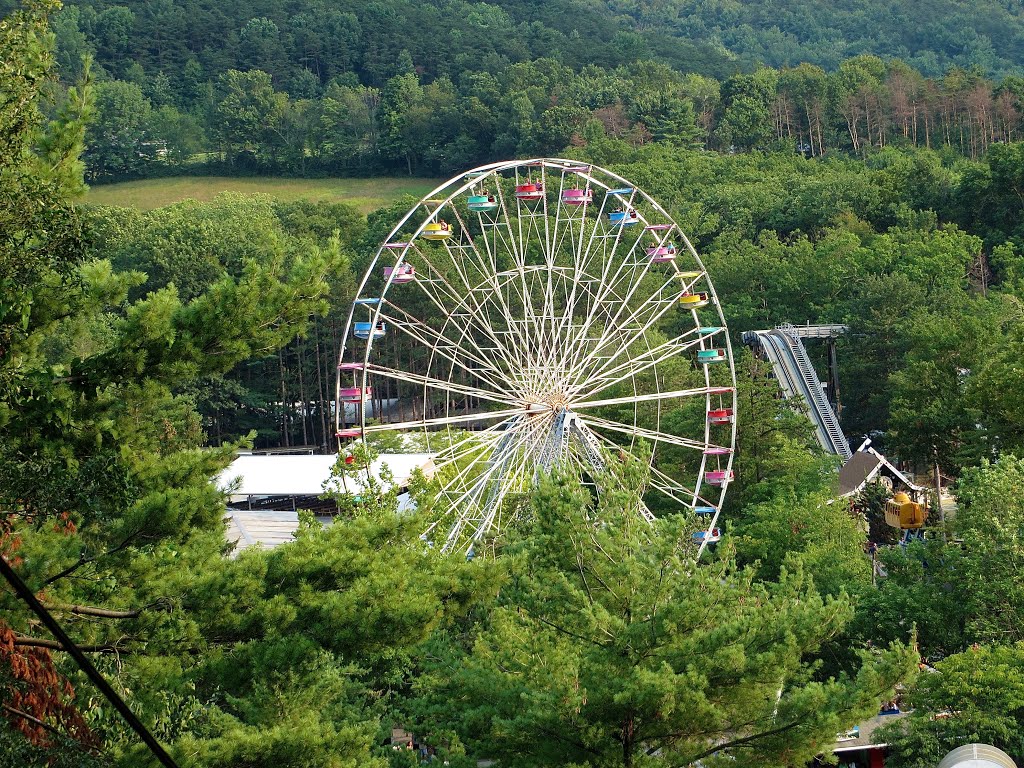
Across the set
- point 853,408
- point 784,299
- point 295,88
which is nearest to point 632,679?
point 853,408

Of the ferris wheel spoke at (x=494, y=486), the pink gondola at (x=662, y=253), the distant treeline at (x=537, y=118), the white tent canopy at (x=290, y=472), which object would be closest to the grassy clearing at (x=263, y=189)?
the distant treeline at (x=537, y=118)

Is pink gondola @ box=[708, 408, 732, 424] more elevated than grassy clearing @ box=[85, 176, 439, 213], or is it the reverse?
pink gondola @ box=[708, 408, 732, 424]

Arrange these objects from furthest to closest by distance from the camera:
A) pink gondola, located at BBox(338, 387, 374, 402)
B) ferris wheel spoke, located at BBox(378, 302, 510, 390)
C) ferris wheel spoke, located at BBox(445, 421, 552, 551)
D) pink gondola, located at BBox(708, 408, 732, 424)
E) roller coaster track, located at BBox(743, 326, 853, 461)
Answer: roller coaster track, located at BBox(743, 326, 853, 461)
pink gondola, located at BBox(708, 408, 732, 424)
pink gondola, located at BBox(338, 387, 374, 402)
ferris wheel spoke, located at BBox(378, 302, 510, 390)
ferris wheel spoke, located at BBox(445, 421, 552, 551)

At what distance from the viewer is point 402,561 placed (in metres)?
21.0

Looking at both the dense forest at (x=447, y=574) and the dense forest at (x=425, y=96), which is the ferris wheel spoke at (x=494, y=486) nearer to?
the dense forest at (x=447, y=574)

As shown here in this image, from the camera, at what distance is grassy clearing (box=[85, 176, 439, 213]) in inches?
5290

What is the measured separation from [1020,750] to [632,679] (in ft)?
35.9

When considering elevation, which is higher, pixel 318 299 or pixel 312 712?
pixel 318 299

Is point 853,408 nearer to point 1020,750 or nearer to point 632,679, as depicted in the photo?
point 1020,750

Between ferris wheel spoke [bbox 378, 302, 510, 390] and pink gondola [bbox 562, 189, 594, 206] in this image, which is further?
pink gondola [bbox 562, 189, 594, 206]

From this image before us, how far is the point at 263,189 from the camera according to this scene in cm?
13888

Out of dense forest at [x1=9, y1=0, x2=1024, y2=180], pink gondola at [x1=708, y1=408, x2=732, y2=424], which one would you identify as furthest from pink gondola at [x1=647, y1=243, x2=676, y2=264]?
dense forest at [x1=9, y1=0, x2=1024, y2=180]

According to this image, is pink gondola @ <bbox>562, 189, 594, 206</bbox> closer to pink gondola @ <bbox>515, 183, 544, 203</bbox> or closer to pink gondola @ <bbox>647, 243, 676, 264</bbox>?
pink gondola @ <bbox>515, 183, 544, 203</bbox>

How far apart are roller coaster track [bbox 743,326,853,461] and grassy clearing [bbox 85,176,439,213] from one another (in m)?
64.2
